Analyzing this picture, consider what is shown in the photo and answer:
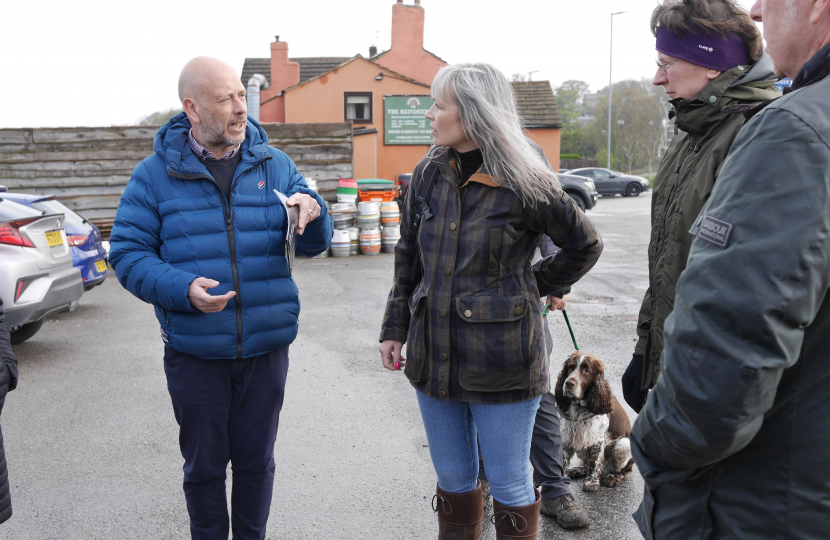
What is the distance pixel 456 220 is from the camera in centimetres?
248

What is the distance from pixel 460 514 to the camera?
8.75 ft

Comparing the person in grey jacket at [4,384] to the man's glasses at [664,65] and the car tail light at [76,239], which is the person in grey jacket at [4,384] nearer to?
the man's glasses at [664,65]

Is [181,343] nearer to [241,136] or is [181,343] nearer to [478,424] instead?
[241,136]

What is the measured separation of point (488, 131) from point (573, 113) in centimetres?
7858

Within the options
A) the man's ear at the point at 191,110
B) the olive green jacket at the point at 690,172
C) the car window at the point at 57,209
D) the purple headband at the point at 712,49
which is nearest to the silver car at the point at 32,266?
the car window at the point at 57,209

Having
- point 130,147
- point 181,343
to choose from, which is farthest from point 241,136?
point 130,147

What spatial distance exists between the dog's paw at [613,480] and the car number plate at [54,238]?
5634 millimetres

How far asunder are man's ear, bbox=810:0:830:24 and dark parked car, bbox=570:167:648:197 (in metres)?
34.0

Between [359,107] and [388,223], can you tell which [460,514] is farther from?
A: [359,107]

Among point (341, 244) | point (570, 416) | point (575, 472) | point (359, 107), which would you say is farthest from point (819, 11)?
point (359, 107)

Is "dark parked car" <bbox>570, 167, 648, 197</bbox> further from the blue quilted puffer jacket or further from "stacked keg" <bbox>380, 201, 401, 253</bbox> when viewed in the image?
the blue quilted puffer jacket

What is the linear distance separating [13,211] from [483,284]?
5.78m

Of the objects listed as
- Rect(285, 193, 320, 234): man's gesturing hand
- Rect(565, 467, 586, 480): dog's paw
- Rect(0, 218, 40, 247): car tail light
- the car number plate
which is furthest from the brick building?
Rect(285, 193, 320, 234): man's gesturing hand

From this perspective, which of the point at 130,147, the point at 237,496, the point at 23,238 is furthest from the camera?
the point at 130,147
